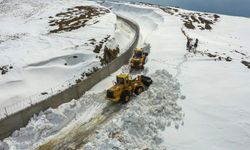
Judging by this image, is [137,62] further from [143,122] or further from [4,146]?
[4,146]

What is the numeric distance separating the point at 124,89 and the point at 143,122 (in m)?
4.04

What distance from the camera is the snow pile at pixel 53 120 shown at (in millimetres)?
16891

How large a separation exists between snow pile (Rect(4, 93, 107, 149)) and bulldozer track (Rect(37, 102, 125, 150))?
2.07ft

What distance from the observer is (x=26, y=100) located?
68.9 feet

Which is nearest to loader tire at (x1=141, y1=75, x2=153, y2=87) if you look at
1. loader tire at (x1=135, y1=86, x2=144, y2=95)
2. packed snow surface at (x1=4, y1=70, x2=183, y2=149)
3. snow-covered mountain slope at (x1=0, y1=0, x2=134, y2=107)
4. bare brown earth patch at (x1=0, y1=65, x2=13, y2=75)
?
packed snow surface at (x1=4, y1=70, x2=183, y2=149)

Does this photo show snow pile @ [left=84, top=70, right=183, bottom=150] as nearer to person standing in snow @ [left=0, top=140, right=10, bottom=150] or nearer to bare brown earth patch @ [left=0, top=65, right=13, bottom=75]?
person standing in snow @ [left=0, top=140, right=10, bottom=150]

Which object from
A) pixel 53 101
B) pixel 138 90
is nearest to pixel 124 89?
pixel 138 90

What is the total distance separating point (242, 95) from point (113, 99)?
32.5 feet

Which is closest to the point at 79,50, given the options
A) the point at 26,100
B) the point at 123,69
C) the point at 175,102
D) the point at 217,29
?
the point at 123,69

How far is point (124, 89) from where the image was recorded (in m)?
20.1

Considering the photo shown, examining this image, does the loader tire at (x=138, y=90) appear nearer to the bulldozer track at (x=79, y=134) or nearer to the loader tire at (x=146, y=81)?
the loader tire at (x=146, y=81)

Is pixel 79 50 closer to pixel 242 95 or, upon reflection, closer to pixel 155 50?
pixel 155 50

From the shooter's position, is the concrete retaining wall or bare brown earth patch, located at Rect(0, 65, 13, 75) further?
bare brown earth patch, located at Rect(0, 65, 13, 75)

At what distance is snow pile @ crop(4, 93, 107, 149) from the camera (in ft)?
55.4
